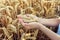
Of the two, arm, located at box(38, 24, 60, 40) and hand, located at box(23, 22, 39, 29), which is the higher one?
hand, located at box(23, 22, 39, 29)

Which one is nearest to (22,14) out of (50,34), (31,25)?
(31,25)

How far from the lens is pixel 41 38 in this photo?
120 cm

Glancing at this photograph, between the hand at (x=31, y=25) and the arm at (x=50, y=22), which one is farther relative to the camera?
the arm at (x=50, y=22)

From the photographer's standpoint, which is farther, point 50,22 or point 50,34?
point 50,22

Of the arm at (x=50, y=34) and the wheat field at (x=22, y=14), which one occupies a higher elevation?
the wheat field at (x=22, y=14)

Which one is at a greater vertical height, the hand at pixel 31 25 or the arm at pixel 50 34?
the hand at pixel 31 25

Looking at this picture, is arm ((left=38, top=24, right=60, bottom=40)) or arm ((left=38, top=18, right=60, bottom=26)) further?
arm ((left=38, top=18, right=60, bottom=26))

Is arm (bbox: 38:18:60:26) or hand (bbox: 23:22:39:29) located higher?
hand (bbox: 23:22:39:29)

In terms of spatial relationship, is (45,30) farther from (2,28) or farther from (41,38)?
(2,28)

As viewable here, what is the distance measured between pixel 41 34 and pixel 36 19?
0.36 feet

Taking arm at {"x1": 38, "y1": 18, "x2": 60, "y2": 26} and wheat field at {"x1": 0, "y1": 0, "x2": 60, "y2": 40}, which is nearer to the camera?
wheat field at {"x1": 0, "y1": 0, "x2": 60, "y2": 40}

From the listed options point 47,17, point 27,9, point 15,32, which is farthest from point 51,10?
point 15,32

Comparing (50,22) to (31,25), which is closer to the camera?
(31,25)

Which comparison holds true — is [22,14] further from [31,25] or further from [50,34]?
[50,34]
